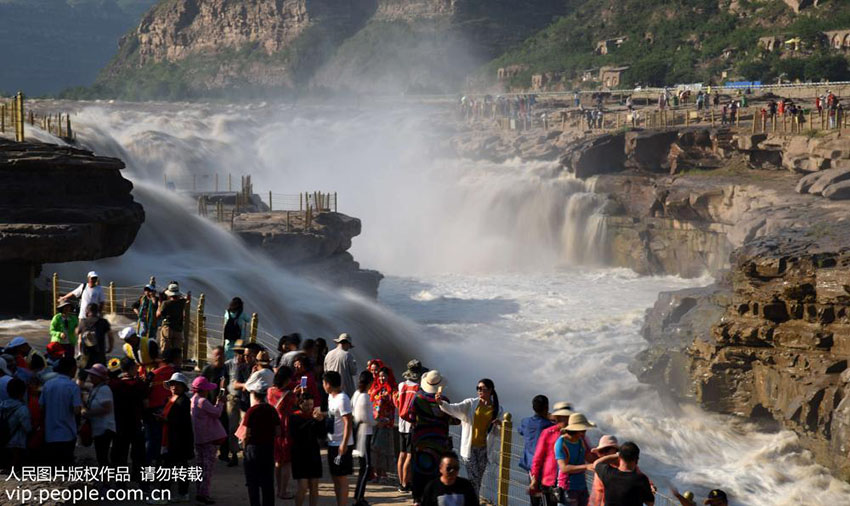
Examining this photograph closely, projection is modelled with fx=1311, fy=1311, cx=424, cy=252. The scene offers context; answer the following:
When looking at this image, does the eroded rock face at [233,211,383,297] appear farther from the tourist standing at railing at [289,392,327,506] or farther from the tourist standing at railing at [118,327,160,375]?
the tourist standing at railing at [289,392,327,506]

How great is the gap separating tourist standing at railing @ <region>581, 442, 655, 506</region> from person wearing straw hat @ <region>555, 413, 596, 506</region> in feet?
2.42

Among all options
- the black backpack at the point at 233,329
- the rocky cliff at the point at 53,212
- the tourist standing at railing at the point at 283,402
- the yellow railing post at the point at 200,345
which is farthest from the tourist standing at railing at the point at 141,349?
the rocky cliff at the point at 53,212

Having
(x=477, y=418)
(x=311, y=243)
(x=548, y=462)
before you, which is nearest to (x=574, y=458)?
(x=548, y=462)

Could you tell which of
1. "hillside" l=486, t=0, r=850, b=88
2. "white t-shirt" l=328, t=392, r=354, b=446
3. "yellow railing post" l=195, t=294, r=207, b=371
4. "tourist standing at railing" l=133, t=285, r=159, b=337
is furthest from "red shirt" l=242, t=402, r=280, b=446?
"hillside" l=486, t=0, r=850, b=88

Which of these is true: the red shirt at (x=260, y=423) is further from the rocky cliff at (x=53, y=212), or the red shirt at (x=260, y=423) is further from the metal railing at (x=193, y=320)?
the rocky cliff at (x=53, y=212)

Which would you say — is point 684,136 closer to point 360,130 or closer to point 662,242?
point 662,242

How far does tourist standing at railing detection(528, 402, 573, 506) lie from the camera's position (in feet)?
33.6

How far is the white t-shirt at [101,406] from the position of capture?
432 inches

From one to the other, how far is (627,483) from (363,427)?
10.1ft

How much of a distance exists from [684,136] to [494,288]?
908cm

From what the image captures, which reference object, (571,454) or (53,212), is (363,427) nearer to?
(571,454)

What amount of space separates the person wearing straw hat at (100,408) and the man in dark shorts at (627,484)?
4.35 meters

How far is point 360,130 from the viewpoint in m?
76.9

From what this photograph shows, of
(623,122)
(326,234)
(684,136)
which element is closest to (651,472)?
(326,234)
